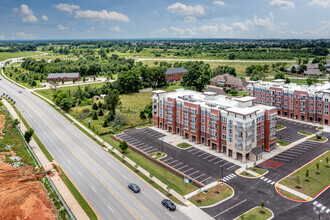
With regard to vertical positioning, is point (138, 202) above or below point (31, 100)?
below

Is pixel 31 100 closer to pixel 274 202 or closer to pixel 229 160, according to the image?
pixel 229 160

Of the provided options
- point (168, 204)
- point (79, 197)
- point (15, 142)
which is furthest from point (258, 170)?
point (15, 142)

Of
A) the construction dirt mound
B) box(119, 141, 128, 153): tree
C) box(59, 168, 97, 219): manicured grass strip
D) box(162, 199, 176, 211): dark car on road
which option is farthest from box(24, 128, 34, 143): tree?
box(162, 199, 176, 211): dark car on road

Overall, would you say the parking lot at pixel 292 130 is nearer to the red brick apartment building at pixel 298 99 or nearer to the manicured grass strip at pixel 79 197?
the red brick apartment building at pixel 298 99

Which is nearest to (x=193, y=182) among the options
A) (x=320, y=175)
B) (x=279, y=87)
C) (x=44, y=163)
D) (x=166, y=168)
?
(x=166, y=168)

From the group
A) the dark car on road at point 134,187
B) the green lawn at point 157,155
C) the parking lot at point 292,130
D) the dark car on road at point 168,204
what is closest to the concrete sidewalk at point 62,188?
the dark car on road at point 134,187

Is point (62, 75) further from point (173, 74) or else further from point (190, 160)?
point (190, 160)
